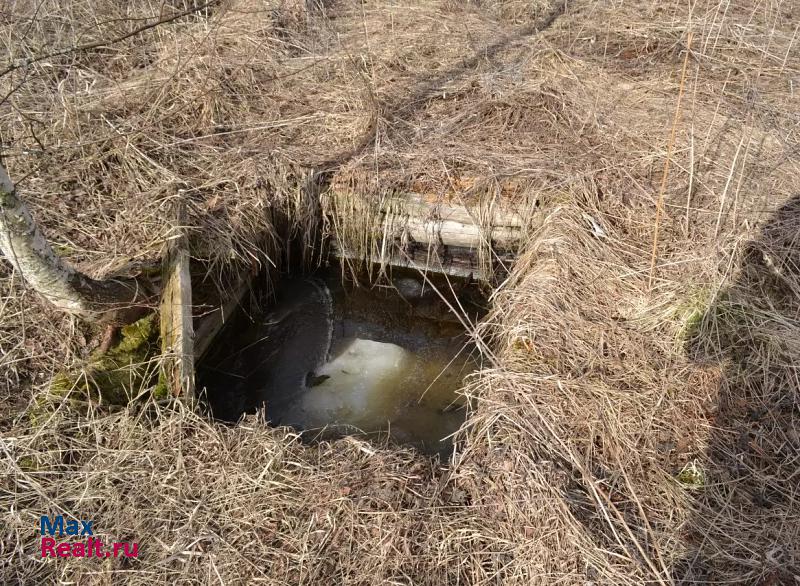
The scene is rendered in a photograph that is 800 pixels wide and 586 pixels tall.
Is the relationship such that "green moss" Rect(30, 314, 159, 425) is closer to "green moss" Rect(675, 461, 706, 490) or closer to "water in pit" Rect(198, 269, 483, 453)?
"water in pit" Rect(198, 269, 483, 453)

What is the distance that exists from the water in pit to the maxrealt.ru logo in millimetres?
1145

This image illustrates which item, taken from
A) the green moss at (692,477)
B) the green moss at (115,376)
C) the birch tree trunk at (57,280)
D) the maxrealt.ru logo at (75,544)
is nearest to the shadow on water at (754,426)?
the green moss at (692,477)

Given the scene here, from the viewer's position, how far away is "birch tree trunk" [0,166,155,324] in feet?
7.38

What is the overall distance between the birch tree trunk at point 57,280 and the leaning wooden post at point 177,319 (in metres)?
0.13

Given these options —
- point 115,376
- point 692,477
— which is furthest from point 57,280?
point 692,477

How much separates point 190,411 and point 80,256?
4.02ft

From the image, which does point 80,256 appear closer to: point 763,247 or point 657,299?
point 657,299

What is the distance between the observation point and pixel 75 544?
7.40 ft

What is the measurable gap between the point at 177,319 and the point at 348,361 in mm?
1284

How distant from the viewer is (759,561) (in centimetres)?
210

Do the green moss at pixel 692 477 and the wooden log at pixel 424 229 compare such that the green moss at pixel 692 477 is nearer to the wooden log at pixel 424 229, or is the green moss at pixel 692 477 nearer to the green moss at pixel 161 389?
the wooden log at pixel 424 229

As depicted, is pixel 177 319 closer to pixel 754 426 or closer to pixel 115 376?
pixel 115 376

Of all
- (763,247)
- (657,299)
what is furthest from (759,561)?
(763,247)

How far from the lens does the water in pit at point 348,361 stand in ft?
11.4
